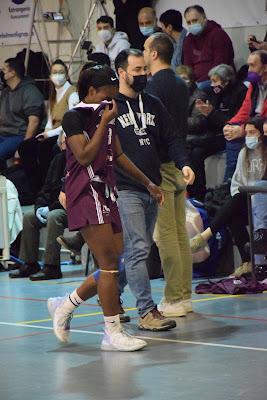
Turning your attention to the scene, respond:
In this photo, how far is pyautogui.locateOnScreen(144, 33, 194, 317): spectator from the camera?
7.01 metres

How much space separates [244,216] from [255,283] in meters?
1.12

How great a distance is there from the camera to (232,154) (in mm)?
10258

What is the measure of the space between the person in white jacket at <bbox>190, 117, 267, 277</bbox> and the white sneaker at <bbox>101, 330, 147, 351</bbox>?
3.45 metres

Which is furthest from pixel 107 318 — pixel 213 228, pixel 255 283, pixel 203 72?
pixel 203 72

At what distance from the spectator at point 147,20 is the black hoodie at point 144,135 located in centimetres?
589

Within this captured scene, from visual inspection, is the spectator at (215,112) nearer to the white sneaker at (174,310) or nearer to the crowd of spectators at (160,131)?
the crowd of spectators at (160,131)

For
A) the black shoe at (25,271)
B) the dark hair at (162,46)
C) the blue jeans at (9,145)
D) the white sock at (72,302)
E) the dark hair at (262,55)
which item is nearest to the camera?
the white sock at (72,302)

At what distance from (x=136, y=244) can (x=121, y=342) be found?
871mm

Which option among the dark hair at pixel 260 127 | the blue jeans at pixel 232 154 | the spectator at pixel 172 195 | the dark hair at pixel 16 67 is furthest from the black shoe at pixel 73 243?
Result: the dark hair at pixel 16 67

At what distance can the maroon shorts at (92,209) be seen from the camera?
19.1ft

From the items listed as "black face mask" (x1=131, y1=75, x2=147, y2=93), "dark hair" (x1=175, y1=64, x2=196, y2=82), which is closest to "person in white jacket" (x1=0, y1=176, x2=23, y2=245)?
"dark hair" (x1=175, y1=64, x2=196, y2=82)

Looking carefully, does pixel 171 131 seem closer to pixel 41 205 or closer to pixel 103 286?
pixel 103 286

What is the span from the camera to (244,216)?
9.52m

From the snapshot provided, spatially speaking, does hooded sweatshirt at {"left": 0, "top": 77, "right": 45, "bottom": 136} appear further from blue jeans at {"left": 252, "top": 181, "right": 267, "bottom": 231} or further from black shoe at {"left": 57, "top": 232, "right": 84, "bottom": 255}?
blue jeans at {"left": 252, "top": 181, "right": 267, "bottom": 231}
